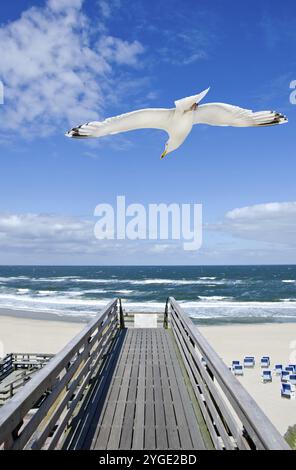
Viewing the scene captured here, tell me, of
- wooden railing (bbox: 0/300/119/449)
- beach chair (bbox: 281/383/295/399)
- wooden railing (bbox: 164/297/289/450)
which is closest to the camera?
wooden railing (bbox: 164/297/289/450)

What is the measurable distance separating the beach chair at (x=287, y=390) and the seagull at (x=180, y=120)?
994 centimetres

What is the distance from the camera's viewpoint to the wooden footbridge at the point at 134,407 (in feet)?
6.76

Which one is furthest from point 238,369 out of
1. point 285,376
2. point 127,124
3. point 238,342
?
point 127,124

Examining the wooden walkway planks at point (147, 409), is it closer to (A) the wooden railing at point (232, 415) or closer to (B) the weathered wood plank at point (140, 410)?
(B) the weathered wood plank at point (140, 410)

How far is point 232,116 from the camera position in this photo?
11.9 ft

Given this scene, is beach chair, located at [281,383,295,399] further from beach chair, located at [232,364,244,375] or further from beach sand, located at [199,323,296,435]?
beach chair, located at [232,364,244,375]

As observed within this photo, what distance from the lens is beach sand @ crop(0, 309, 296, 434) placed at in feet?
38.4

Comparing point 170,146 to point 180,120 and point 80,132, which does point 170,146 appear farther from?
point 80,132

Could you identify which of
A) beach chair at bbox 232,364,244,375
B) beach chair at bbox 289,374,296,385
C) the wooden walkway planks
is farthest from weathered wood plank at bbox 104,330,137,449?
beach chair at bbox 232,364,244,375

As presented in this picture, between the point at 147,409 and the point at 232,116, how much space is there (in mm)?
3034

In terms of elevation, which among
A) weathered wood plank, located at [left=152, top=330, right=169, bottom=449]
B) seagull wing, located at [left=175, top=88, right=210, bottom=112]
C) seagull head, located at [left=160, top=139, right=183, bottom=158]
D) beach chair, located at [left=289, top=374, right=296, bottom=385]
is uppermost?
seagull wing, located at [left=175, top=88, right=210, bottom=112]

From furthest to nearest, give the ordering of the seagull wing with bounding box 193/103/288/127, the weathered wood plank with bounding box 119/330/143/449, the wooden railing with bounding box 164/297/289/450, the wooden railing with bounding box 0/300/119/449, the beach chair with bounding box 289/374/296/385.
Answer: the beach chair with bounding box 289/374/296/385 → the seagull wing with bounding box 193/103/288/127 → the weathered wood plank with bounding box 119/330/143/449 → the wooden railing with bounding box 0/300/119/449 → the wooden railing with bounding box 164/297/289/450

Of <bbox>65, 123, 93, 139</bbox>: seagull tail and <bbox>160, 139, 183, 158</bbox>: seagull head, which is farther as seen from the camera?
<bbox>160, 139, 183, 158</bbox>: seagull head

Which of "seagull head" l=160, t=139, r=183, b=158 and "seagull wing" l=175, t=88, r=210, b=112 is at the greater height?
"seagull wing" l=175, t=88, r=210, b=112
